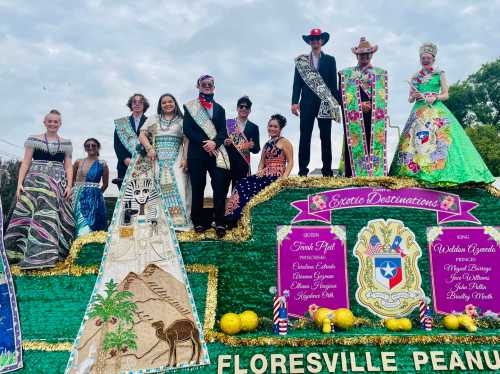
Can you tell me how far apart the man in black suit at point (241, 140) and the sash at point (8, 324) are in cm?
284

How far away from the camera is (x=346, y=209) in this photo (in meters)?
5.23

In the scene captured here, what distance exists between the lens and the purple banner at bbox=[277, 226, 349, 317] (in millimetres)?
4910

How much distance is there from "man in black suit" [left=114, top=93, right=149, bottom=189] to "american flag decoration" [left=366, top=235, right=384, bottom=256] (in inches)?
132

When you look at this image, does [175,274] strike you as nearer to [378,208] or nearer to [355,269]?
[355,269]

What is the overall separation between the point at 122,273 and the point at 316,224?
7.44 feet

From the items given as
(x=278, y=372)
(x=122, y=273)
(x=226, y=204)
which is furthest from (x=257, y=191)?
(x=278, y=372)

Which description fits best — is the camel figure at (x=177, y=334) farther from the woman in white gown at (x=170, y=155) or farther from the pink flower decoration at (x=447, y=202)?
the pink flower decoration at (x=447, y=202)

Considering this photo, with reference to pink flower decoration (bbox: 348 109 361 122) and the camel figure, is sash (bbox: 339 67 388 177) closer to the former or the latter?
pink flower decoration (bbox: 348 109 361 122)

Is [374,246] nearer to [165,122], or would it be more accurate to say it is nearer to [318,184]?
[318,184]

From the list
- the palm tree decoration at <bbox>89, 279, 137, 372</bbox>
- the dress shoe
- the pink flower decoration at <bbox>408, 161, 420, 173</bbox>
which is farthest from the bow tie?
the pink flower decoration at <bbox>408, 161, 420, 173</bbox>

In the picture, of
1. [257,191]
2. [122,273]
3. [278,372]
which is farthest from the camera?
[257,191]

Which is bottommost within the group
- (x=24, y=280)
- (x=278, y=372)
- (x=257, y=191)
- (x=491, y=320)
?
(x=278, y=372)

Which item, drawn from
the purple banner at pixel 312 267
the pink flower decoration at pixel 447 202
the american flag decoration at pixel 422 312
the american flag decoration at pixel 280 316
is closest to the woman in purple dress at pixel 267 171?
the purple banner at pixel 312 267

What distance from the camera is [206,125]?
5496 mm
